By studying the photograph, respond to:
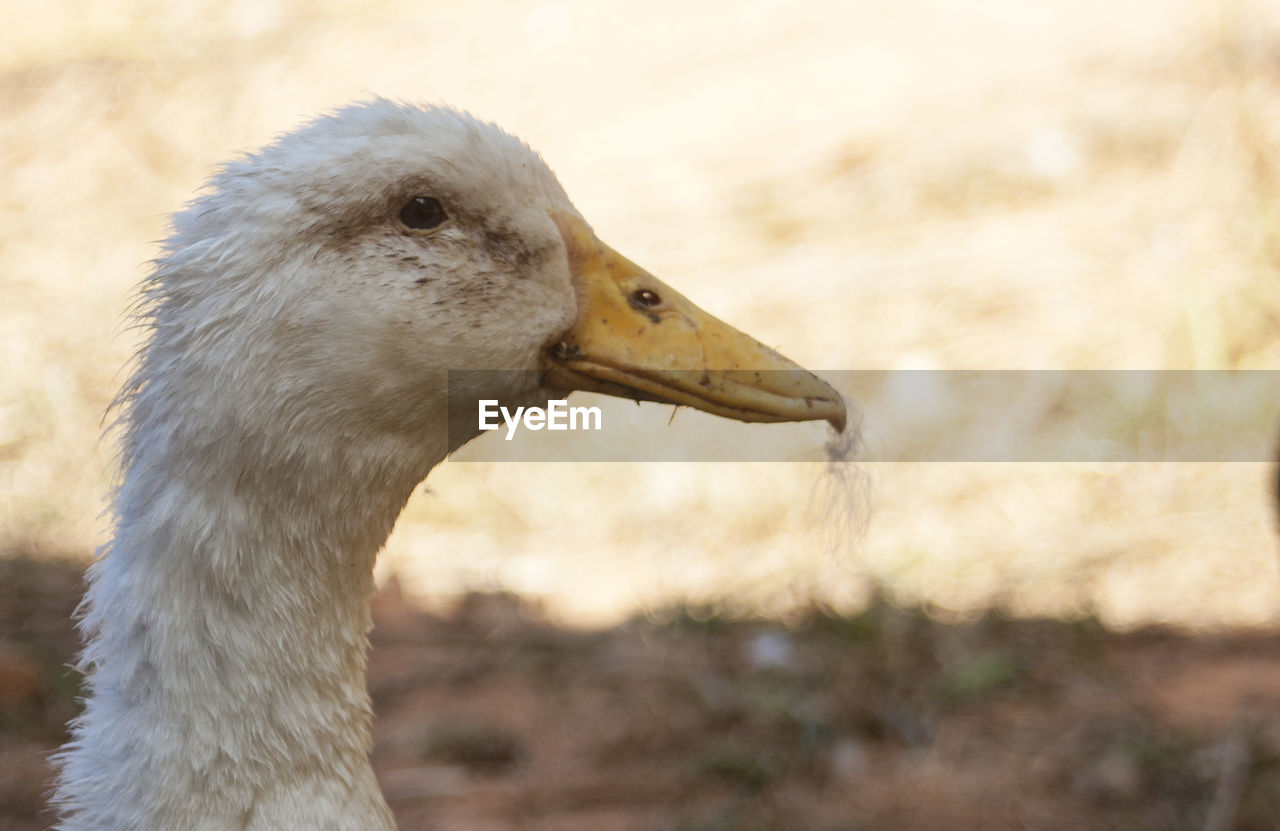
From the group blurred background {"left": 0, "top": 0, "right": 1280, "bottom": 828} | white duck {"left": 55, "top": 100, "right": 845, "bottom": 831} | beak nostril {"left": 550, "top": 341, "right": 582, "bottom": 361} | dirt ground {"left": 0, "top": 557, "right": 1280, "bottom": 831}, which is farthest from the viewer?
blurred background {"left": 0, "top": 0, "right": 1280, "bottom": 828}

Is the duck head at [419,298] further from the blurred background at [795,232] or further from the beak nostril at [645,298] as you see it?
the blurred background at [795,232]

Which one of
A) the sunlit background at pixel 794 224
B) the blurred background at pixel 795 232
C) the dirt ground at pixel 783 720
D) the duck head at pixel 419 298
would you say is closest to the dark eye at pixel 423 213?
the duck head at pixel 419 298

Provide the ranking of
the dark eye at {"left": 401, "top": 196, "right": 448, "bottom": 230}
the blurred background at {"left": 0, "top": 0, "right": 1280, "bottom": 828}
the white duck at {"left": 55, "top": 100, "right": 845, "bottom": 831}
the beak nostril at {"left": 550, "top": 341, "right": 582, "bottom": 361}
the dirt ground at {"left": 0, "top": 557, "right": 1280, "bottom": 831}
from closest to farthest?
the white duck at {"left": 55, "top": 100, "right": 845, "bottom": 831}
the dark eye at {"left": 401, "top": 196, "right": 448, "bottom": 230}
the beak nostril at {"left": 550, "top": 341, "right": 582, "bottom": 361}
the dirt ground at {"left": 0, "top": 557, "right": 1280, "bottom": 831}
the blurred background at {"left": 0, "top": 0, "right": 1280, "bottom": 828}

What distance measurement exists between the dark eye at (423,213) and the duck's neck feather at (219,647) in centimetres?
30

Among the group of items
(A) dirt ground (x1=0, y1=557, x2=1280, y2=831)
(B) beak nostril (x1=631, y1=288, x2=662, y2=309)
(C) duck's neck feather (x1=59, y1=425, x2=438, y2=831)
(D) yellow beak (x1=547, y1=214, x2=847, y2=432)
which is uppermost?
(B) beak nostril (x1=631, y1=288, x2=662, y2=309)

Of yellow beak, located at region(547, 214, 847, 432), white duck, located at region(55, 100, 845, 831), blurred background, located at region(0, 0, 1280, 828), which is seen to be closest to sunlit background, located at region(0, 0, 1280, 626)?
blurred background, located at region(0, 0, 1280, 828)

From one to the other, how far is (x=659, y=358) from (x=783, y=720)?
204 cm

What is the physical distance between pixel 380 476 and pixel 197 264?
0.35 metres

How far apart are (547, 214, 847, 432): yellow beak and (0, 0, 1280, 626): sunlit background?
1444mm

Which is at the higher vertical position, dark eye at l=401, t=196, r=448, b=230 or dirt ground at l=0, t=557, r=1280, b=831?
dark eye at l=401, t=196, r=448, b=230

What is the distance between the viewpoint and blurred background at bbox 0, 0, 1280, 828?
4.29 meters

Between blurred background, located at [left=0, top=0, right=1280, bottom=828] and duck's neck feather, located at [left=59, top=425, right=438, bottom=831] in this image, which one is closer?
duck's neck feather, located at [left=59, top=425, right=438, bottom=831]

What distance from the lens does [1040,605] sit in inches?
159

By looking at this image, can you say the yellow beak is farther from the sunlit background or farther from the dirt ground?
the dirt ground
